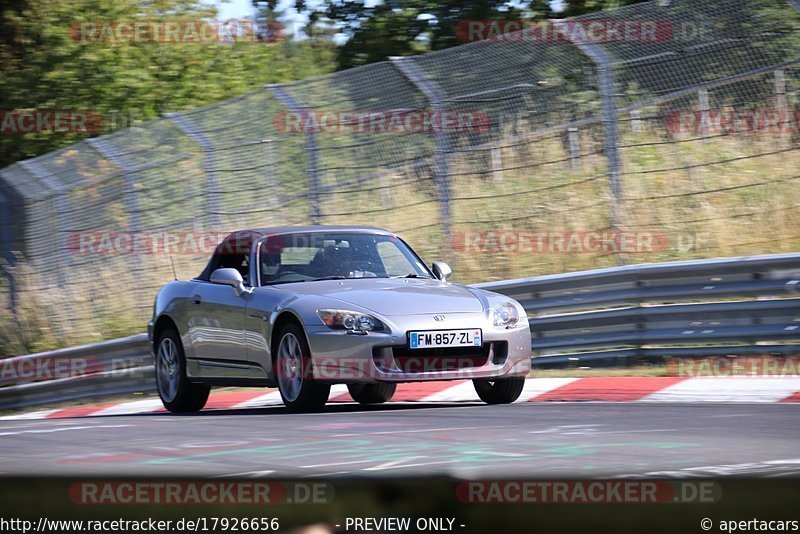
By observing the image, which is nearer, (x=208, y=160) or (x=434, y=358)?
(x=434, y=358)

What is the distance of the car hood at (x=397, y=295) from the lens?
8430 mm

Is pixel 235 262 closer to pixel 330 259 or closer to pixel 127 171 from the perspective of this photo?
pixel 330 259

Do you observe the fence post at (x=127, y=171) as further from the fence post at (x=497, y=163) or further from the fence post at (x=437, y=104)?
A: the fence post at (x=497, y=163)

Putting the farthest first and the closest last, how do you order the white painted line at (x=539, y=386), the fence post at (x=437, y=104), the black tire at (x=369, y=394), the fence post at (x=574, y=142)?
the fence post at (x=574, y=142) < the fence post at (x=437, y=104) < the black tire at (x=369, y=394) < the white painted line at (x=539, y=386)

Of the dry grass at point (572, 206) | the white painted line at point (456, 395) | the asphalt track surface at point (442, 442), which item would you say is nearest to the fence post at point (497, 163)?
the dry grass at point (572, 206)

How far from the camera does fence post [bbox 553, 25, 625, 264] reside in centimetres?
1148

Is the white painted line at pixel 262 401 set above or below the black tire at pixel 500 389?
below

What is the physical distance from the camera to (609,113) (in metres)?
11.5

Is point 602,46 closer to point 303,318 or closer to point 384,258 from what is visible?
point 384,258

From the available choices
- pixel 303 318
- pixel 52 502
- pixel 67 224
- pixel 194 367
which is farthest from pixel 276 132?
pixel 52 502

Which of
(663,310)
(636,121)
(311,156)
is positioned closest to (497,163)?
(636,121)

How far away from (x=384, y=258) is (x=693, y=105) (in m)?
3.96

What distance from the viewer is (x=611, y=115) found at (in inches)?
453

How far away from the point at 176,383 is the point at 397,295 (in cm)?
242
